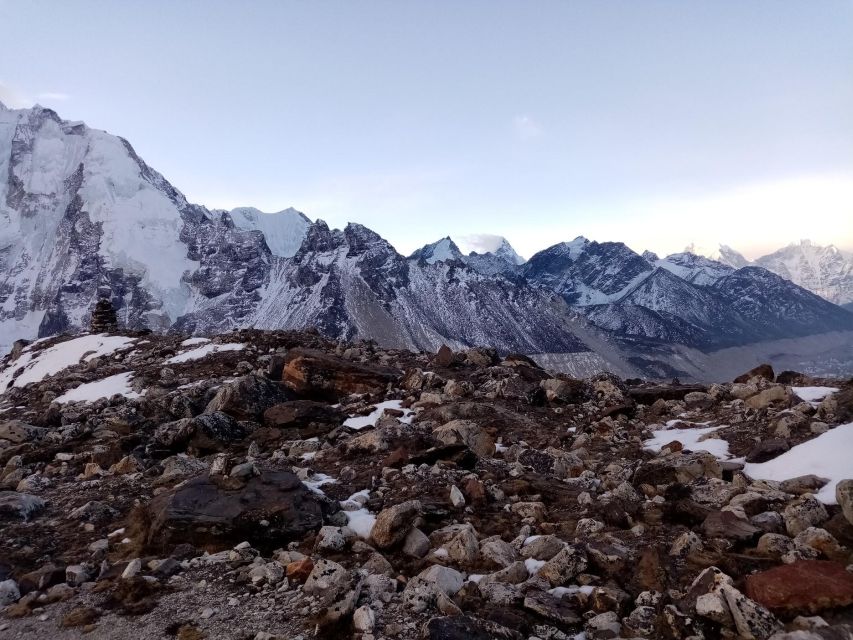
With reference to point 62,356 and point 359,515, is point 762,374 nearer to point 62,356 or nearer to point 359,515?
point 359,515

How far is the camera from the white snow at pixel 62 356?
101 ft

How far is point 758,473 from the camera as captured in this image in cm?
956

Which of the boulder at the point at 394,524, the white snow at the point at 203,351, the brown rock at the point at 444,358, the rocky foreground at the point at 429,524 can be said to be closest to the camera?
the rocky foreground at the point at 429,524

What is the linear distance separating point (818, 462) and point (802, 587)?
4.50 metres

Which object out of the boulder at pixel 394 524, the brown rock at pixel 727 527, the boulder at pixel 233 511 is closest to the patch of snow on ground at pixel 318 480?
the boulder at pixel 233 511

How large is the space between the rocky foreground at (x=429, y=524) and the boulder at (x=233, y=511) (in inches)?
1.1

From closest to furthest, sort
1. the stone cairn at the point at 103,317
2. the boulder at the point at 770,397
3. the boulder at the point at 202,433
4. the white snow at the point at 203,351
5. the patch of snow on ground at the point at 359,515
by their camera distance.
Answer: the patch of snow on ground at the point at 359,515
the boulder at the point at 202,433
the boulder at the point at 770,397
the white snow at the point at 203,351
the stone cairn at the point at 103,317

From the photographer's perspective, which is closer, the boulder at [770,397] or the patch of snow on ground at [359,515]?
the patch of snow on ground at [359,515]

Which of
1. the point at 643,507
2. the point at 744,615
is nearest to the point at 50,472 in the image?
the point at 643,507

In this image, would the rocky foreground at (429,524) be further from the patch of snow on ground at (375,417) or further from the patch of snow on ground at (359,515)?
the patch of snow on ground at (375,417)

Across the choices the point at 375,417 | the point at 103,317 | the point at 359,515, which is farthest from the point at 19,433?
the point at 103,317

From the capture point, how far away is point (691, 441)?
42.6 feet

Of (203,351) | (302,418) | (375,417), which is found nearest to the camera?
(302,418)

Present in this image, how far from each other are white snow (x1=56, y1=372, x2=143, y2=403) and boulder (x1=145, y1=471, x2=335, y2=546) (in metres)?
13.5
